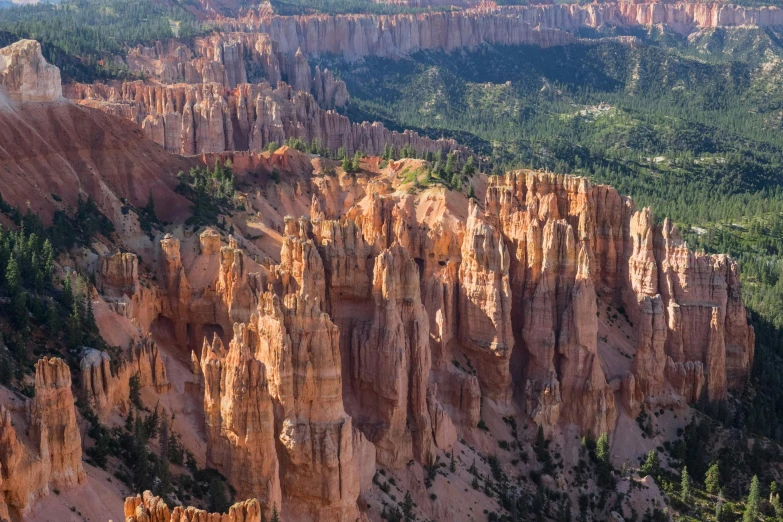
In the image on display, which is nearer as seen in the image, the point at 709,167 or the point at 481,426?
the point at 481,426

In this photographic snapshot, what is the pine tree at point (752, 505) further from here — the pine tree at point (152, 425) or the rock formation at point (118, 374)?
the pine tree at point (152, 425)

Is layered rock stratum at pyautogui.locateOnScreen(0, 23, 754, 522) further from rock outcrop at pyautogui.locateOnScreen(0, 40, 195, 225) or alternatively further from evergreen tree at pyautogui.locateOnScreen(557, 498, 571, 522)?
evergreen tree at pyautogui.locateOnScreen(557, 498, 571, 522)

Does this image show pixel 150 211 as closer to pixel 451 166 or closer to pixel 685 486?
Result: pixel 451 166

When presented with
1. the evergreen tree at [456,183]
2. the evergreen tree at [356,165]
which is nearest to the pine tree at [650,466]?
the evergreen tree at [456,183]

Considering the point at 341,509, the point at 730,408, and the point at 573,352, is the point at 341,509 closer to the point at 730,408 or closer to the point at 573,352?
the point at 573,352

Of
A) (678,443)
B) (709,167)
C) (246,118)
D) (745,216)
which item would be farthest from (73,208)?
(709,167)

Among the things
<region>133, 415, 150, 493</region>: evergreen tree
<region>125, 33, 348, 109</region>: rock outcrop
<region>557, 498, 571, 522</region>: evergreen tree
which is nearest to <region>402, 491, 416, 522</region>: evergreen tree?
<region>557, 498, 571, 522</region>: evergreen tree

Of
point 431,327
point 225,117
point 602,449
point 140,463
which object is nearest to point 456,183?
point 431,327
